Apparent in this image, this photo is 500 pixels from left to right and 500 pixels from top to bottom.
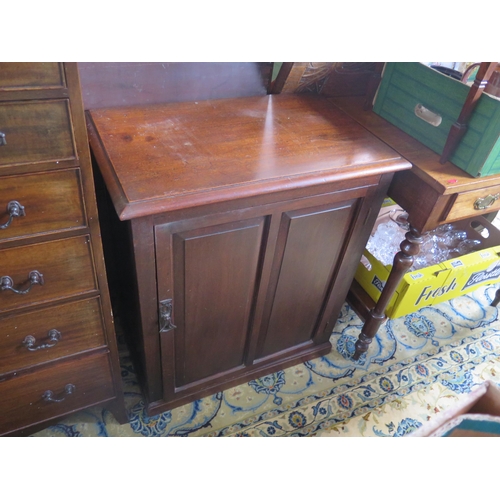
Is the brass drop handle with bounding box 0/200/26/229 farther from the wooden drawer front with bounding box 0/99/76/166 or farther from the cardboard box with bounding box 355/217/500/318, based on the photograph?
the cardboard box with bounding box 355/217/500/318

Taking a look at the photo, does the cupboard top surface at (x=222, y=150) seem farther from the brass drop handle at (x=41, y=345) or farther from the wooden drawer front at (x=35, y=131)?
the brass drop handle at (x=41, y=345)

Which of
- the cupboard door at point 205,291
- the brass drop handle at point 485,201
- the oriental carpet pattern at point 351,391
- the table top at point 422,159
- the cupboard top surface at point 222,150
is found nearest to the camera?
the cupboard top surface at point 222,150

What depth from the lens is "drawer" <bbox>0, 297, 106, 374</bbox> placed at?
33.2 inches

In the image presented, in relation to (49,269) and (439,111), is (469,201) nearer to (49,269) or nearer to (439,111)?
(439,111)

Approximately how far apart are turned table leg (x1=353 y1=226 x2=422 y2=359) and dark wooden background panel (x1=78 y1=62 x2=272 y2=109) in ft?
1.97

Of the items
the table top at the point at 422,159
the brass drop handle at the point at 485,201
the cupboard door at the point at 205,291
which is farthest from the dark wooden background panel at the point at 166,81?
the brass drop handle at the point at 485,201

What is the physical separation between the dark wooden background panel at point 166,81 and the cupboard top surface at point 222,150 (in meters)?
0.04

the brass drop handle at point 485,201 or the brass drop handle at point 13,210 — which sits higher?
the brass drop handle at point 13,210

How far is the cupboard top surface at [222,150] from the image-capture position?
0.82 meters

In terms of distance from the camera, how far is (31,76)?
56 cm

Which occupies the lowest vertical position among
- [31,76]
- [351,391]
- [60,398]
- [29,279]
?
[351,391]

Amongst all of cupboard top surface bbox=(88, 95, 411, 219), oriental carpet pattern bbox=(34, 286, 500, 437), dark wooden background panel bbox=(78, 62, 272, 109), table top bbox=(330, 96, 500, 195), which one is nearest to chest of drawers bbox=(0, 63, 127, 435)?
cupboard top surface bbox=(88, 95, 411, 219)

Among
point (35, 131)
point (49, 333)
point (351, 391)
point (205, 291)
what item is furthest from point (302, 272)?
point (35, 131)

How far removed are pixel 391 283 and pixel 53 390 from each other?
0.98 m
